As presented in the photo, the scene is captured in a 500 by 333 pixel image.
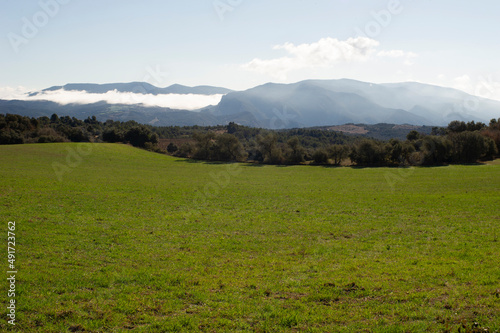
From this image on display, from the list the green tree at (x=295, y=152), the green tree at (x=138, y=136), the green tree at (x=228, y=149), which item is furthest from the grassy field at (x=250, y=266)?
the green tree at (x=138, y=136)

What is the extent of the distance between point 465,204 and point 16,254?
32.3 meters

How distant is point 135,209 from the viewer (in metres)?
23.5

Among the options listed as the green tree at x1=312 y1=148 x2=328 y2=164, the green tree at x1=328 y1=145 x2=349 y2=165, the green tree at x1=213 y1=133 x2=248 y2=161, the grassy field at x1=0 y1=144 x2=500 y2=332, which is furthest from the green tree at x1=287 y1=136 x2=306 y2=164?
the grassy field at x1=0 y1=144 x2=500 y2=332

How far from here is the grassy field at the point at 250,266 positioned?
805cm

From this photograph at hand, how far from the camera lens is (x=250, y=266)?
41.1 feet

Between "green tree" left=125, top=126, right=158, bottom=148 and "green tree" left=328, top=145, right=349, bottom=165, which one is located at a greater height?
"green tree" left=125, top=126, right=158, bottom=148

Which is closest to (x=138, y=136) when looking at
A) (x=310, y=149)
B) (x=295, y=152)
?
(x=295, y=152)

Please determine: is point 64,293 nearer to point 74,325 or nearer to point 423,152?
point 74,325

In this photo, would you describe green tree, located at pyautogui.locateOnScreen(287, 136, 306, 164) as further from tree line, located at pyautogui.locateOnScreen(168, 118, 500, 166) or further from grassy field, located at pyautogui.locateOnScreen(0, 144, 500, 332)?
grassy field, located at pyautogui.locateOnScreen(0, 144, 500, 332)

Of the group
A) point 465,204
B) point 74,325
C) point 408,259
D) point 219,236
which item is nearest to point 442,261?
point 408,259

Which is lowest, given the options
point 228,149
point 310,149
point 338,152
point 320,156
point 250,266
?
point 250,266

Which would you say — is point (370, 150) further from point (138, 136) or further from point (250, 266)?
point (138, 136)

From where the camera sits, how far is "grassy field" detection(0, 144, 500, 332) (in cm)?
805

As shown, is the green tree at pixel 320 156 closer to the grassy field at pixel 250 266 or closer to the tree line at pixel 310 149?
the tree line at pixel 310 149
